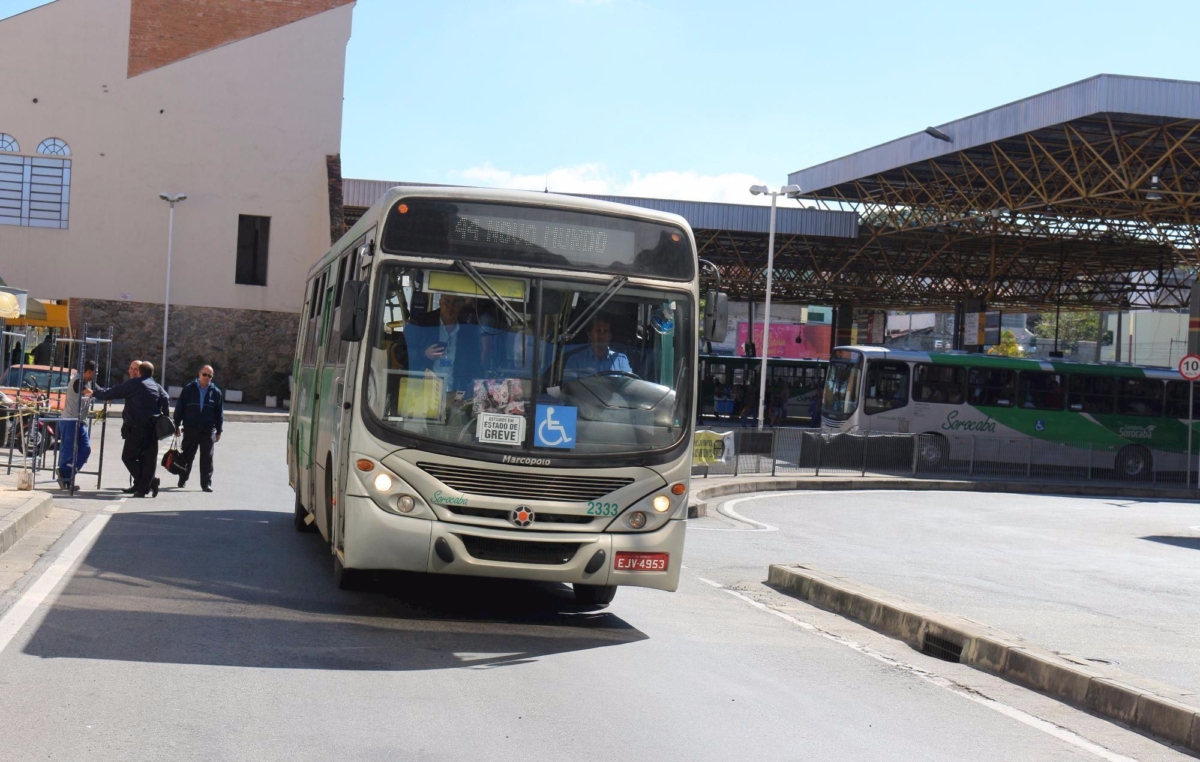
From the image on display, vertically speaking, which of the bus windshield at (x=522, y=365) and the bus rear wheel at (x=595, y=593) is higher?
the bus windshield at (x=522, y=365)

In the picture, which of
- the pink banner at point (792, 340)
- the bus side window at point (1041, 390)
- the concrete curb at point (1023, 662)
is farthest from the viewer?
the pink banner at point (792, 340)

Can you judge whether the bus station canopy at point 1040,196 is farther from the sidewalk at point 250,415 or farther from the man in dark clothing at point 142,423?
the man in dark clothing at point 142,423

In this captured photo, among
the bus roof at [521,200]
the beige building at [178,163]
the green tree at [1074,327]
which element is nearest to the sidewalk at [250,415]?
the beige building at [178,163]

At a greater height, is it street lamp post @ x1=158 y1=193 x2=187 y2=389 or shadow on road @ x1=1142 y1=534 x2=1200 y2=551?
street lamp post @ x1=158 y1=193 x2=187 y2=389

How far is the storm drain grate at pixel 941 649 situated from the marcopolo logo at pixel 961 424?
92.6 feet

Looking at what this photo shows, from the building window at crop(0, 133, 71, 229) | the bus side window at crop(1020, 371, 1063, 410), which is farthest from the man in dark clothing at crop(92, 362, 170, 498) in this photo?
the building window at crop(0, 133, 71, 229)

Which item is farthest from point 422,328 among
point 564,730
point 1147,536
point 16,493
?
point 1147,536

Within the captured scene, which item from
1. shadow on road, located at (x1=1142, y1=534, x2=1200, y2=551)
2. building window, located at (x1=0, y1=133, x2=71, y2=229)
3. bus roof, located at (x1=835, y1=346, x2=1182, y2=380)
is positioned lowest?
shadow on road, located at (x1=1142, y1=534, x2=1200, y2=551)

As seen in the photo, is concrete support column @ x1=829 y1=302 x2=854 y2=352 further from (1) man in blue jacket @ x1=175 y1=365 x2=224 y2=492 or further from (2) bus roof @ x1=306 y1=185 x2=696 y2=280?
(2) bus roof @ x1=306 y1=185 x2=696 y2=280

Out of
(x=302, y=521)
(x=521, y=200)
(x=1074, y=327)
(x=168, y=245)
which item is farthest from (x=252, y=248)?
(x=1074, y=327)

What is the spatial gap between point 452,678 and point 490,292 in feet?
8.97

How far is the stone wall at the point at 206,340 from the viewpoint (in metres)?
44.8

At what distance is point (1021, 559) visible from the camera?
1688 cm

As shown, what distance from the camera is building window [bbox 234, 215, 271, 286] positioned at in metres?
45.9
